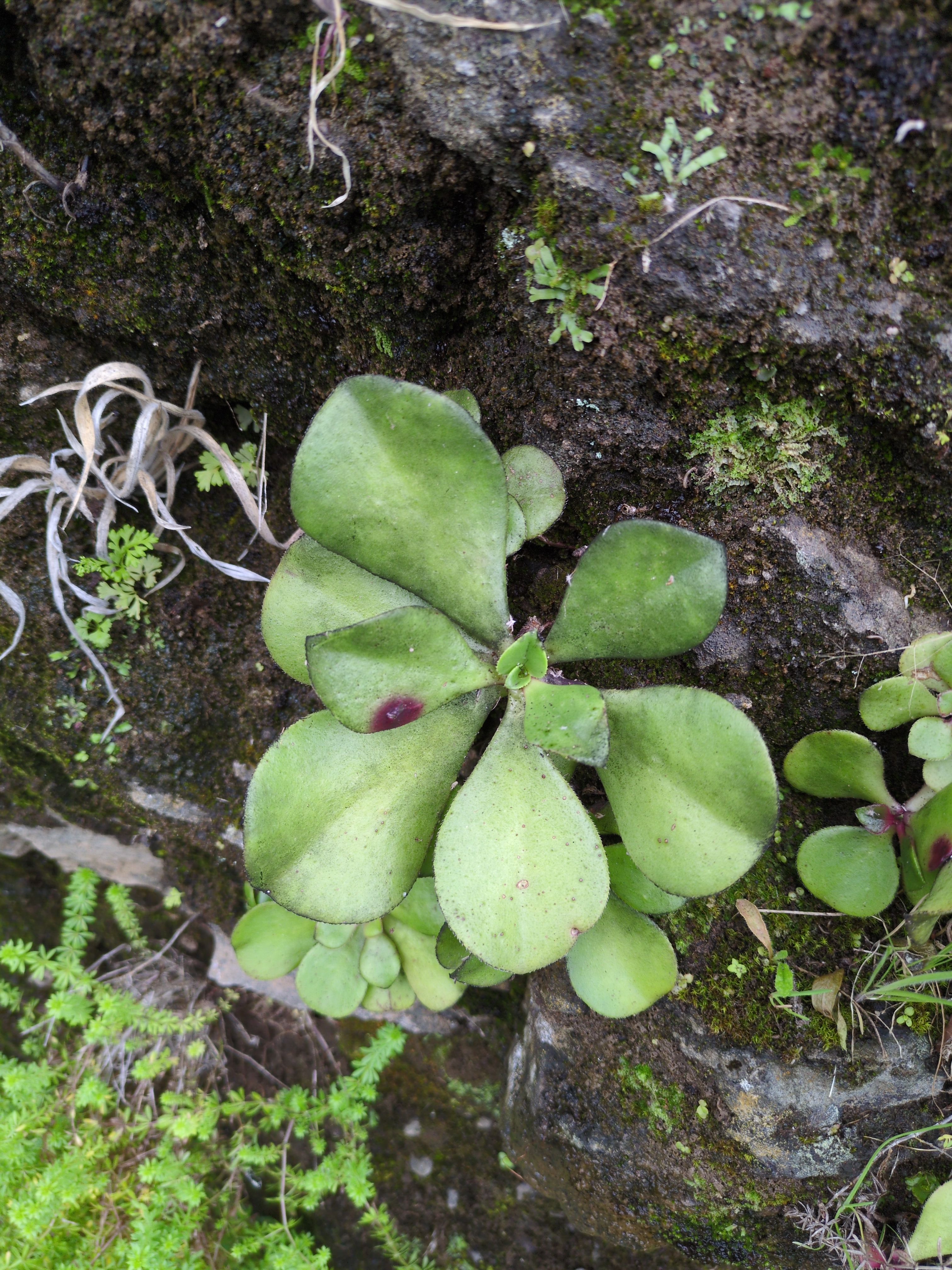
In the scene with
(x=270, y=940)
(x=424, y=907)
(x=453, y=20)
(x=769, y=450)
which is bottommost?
(x=270, y=940)

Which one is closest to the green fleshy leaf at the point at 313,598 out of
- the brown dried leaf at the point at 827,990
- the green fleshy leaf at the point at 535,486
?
the green fleshy leaf at the point at 535,486

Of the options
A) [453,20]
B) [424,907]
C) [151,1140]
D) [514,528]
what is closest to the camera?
[453,20]

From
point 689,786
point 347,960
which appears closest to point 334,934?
point 347,960

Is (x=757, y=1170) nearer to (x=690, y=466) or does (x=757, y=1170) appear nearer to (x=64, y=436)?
(x=690, y=466)

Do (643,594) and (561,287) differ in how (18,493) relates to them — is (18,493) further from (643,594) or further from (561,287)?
(643,594)

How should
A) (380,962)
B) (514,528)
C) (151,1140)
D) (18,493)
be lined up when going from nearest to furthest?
(514,528) < (18,493) < (380,962) < (151,1140)

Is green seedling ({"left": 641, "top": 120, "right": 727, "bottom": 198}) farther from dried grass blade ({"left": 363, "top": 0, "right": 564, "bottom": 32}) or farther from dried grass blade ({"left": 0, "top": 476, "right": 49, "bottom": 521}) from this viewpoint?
dried grass blade ({"left": 0, "top": 476, "right": 49, "bottom": 521})
